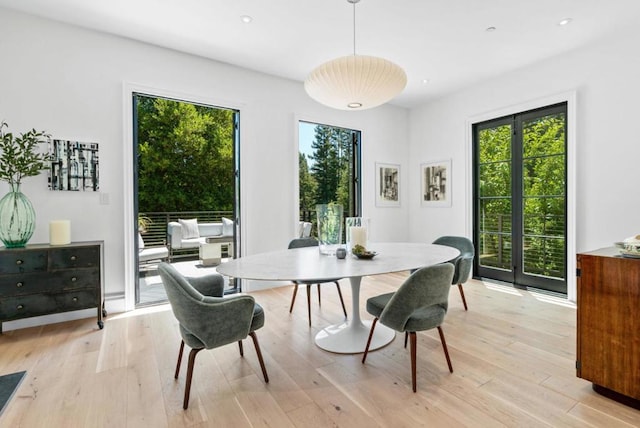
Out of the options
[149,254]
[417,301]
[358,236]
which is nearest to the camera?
[417,301]

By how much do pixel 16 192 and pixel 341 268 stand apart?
2849mm

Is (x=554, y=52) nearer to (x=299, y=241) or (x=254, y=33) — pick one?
(x=254, y=33)

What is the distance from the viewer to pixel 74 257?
113 inches

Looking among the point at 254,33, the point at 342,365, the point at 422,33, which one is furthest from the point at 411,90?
the point at 342,365

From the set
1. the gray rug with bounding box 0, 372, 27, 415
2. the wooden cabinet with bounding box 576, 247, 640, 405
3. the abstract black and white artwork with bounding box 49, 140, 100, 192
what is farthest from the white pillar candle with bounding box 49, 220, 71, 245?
the wooden cabinet with bounding box 576, 247, 640, 405

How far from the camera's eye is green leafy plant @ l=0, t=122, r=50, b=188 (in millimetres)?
2699

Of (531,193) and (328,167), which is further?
(328,167)

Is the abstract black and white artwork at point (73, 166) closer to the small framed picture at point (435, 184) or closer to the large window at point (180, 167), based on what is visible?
the large window at point (180, 167)

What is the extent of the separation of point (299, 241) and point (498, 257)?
3.03m

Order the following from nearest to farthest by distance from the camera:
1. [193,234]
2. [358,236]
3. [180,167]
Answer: [358,236] < [193,234] < [180,167]

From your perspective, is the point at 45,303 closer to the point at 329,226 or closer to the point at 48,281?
the point at 48,281

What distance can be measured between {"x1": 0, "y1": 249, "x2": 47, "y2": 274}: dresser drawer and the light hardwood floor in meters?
0.59

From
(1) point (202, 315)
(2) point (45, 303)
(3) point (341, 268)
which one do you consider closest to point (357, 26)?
(3) point (341, 268)

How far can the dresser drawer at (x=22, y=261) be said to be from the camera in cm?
263
